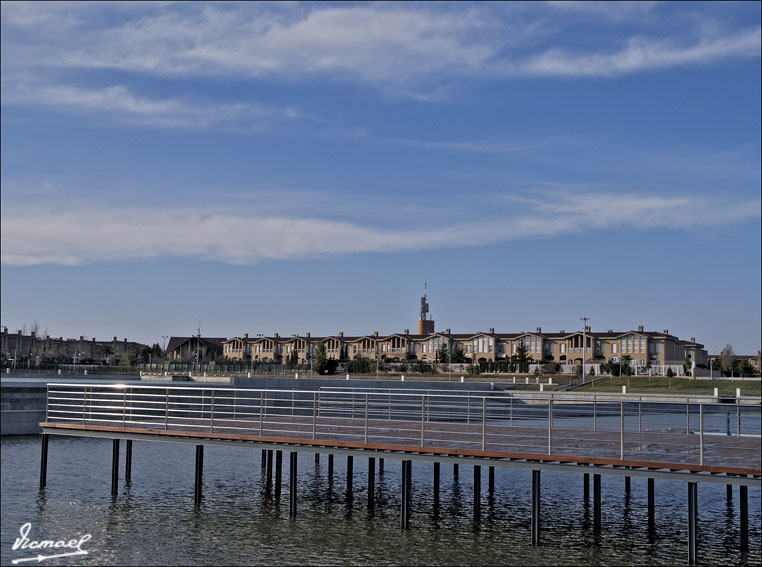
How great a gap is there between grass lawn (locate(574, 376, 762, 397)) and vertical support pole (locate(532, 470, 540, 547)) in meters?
55.9

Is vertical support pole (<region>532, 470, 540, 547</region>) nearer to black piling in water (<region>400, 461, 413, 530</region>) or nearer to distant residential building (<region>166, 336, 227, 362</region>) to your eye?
black piling in water (<region>400, 461, 413, 530</region>)

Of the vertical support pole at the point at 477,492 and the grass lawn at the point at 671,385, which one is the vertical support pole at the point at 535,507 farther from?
the grass lawn at the point at 671,385

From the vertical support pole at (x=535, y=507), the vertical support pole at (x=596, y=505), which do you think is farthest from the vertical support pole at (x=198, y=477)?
the vertical support pole at (x=596, y=505)

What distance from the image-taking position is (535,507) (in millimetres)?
17750

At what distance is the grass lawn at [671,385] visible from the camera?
73250 mm

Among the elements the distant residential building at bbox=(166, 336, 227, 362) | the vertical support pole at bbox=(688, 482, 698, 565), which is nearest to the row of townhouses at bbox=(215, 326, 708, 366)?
the distant residential building at bbox=(166, 336, 227, 362)

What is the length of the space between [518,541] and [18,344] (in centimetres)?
15546

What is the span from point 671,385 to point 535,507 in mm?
66843

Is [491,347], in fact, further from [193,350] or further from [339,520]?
[339,520]

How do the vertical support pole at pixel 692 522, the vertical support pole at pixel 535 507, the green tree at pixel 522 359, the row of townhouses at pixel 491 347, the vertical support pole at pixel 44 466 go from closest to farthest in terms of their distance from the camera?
1. the vertical support pole at pixel 692 522
2. the vertical support pole at pixel 535 507
3. the vertical support pole at pixel 44 466
4. the green tree at pixel 522 359
5. the row of townhouses at pixel 491 347

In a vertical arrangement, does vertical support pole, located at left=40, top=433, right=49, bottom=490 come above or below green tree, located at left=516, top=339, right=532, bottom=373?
below

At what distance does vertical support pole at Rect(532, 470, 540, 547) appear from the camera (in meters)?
17.6

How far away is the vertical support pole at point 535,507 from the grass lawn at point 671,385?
55.9 meters

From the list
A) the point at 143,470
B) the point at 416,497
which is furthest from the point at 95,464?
the point at 416,497
